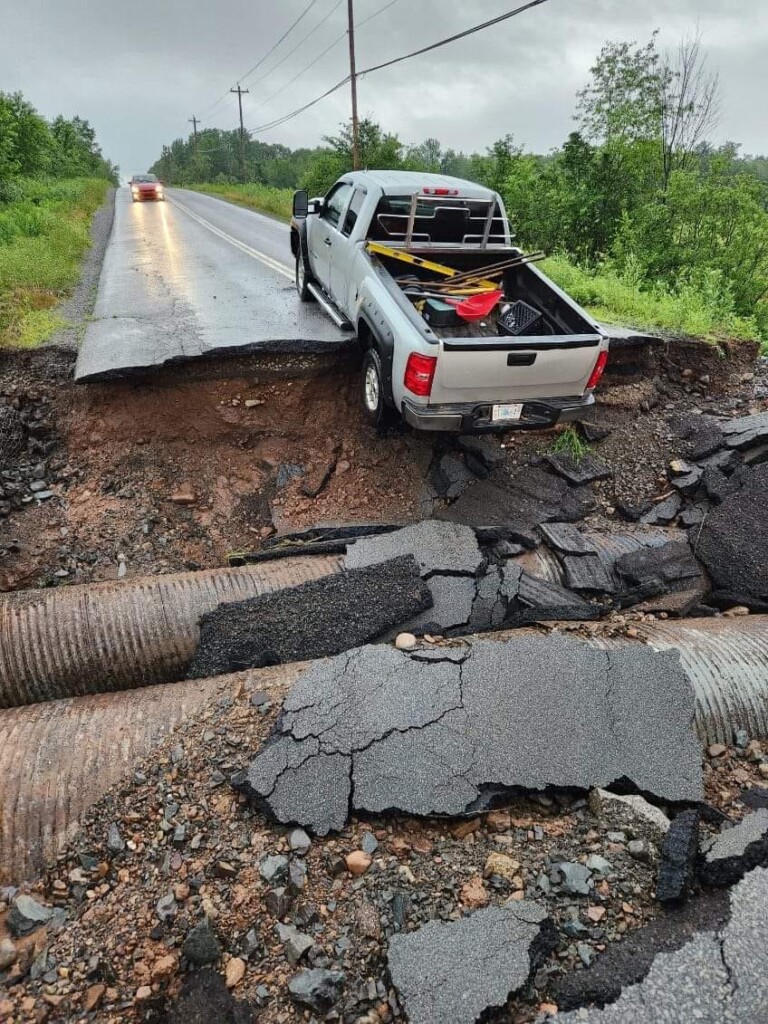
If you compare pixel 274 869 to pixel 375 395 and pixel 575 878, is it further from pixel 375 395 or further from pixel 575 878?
pixel 375 395

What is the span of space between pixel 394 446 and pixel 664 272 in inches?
340

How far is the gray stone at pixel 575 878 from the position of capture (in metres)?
2.84

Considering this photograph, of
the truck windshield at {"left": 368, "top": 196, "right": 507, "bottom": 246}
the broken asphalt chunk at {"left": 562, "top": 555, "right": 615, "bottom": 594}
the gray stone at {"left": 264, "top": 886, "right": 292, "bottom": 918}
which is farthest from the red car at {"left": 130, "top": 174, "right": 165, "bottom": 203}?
the gray stone at {"left": 264, "top": 886, "right": 292, "bottom": 918}

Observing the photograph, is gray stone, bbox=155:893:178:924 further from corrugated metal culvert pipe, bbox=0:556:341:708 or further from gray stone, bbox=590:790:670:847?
gray stone, bbox=590:790:670:847

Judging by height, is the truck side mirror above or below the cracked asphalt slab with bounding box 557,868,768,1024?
above

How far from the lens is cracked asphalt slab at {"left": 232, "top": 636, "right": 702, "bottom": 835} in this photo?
322cm

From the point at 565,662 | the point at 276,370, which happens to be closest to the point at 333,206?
the point at 276,370

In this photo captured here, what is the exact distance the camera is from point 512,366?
5.23 metres

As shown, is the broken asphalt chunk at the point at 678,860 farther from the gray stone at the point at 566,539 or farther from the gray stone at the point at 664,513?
the gray stone at the point at 664,513

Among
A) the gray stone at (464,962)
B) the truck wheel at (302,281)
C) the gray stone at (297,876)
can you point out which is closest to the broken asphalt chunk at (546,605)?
the gray stone at (464,962)

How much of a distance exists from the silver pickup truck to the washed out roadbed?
128 inches

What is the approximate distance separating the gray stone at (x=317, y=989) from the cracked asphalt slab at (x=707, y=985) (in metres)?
0.88

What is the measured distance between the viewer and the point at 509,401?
5488 millimetres

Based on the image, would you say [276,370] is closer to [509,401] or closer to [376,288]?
[376,288]
